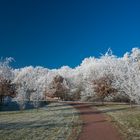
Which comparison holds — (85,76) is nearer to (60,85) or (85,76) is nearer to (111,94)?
(60,85)

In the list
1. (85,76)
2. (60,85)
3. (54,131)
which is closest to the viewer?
(54,131)

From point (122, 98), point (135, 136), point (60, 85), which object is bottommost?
point (135, 136)

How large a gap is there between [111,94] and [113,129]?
44.5 meters

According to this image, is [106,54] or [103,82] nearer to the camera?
[103,82]

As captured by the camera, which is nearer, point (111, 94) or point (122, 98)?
point (111, 94)

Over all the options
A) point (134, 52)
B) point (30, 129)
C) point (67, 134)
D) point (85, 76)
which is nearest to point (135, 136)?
point (67, 134)

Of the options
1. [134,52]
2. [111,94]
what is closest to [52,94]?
[111,94]

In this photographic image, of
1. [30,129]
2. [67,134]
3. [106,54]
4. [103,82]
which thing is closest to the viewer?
[67,134]

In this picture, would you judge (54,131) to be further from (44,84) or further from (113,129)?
(44,84)

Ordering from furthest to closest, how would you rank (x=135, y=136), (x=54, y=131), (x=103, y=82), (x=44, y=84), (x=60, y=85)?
(x=44, y=84) → (x=60, y=85) → (x=103, y=82) → (x=54, y=131) → (x=135, y=136)

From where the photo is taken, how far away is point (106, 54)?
83750 mm

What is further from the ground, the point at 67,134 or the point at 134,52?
the point at 134,52

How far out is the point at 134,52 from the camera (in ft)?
188

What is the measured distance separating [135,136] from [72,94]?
249ft
